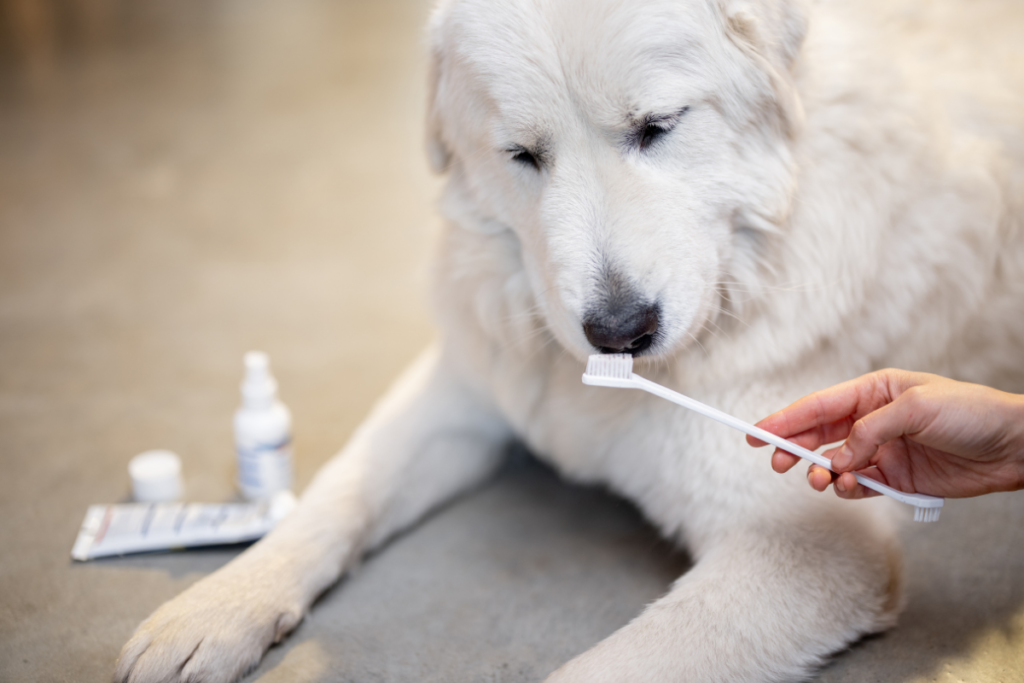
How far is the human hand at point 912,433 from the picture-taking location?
3.80 feet

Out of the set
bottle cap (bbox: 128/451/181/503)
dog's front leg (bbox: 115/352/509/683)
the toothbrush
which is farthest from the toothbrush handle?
bottle cap (bbox: 128/451/181/503)

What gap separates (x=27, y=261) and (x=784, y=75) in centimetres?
270

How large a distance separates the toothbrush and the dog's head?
36mm

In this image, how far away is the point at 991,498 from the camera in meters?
1.85

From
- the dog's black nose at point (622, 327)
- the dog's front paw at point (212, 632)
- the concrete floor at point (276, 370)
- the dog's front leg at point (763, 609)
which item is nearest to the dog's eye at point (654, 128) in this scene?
the dog's black nose at point (622, 327)

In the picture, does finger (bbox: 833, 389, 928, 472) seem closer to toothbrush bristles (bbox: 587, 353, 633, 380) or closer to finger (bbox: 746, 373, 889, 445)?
finger (bbox: 746, 373, 889, 445)

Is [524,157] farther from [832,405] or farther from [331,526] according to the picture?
[331,526]

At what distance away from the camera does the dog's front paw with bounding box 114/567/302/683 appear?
136cm

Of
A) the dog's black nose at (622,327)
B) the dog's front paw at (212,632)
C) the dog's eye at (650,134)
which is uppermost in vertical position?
the dog's eye at (650,134)

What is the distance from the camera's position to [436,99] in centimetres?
167

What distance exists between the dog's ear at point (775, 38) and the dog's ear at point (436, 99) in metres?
0.53

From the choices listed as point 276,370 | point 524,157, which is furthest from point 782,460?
point 276,370

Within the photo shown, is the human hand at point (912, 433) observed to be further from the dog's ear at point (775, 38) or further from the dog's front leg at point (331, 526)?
the dog's front leg at point (331, 526)

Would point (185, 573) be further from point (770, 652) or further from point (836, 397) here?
point (836, 397)
